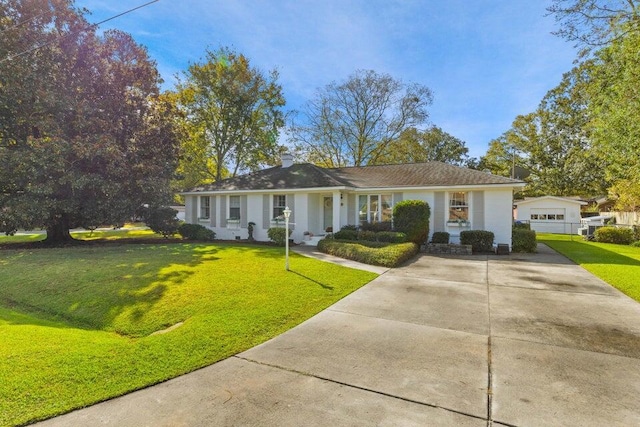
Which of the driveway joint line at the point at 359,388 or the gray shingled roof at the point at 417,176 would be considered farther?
the gray shingled roof at the point at 417,176

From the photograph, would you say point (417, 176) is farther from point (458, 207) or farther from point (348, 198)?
point (348, 198)

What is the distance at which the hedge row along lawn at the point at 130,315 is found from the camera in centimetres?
327

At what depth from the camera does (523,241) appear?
13.4 m

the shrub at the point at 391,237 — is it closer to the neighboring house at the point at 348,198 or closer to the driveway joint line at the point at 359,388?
the neighboring house at the point at 348,198

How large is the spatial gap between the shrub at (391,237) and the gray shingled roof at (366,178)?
2.76m

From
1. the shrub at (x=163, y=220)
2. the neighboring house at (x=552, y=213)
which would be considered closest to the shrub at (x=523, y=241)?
the neighboring house at (x=552, y=213)

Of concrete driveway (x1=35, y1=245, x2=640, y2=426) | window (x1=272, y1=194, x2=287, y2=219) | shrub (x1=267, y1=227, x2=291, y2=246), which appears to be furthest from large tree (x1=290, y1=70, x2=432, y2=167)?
concrete driveway (x1=35, y1=245, x2=640, y2=426)

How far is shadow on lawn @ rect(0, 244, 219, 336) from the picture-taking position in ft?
18.3

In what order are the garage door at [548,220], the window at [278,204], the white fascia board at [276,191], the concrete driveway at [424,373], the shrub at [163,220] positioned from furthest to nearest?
1. the garage door at [548,220]
2. the shrub at [163,220]
3. the window at [278,204]
4. the white fascia board at [276,191]
5. the concrete driveway at [424,373]

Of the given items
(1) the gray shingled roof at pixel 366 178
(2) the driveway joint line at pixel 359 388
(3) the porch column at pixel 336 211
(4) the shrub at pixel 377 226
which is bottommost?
(2) the driveway joint line at pixel 359 388

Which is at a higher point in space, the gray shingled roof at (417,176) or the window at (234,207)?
the gray shingled roof at (417,176)

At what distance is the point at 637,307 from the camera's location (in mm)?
5867

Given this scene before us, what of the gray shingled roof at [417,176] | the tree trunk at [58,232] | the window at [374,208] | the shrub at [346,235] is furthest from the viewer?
the window at [374,208]

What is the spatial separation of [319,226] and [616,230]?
17115 mm
